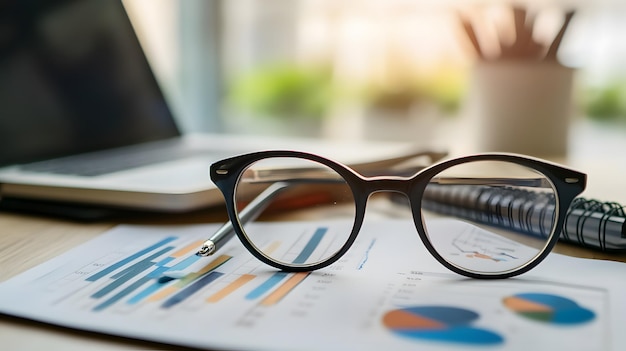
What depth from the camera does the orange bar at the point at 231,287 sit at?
0.41m

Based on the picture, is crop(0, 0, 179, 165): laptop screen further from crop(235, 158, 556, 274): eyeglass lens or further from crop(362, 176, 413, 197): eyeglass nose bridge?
crop(362, 176, 413, 197): eyeglass nose bridge

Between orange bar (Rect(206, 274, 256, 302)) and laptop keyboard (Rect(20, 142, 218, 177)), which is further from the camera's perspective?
laptop keyboard (Rect(20, 142, 218, 177))

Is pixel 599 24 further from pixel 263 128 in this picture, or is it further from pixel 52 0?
pixel 52 0

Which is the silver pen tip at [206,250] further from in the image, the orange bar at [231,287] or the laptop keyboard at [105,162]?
the laptop keyboard at [105,162]

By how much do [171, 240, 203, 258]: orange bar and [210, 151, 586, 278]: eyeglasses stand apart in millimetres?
47

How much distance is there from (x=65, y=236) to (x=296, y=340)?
1.02ft

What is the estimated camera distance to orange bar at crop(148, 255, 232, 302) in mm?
410

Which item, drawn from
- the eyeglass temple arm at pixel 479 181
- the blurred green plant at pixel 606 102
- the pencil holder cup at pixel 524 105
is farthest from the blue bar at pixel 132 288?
the blurred green plant at pixel 606 102

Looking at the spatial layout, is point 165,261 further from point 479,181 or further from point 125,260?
point 479,181

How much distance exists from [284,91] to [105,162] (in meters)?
0.94

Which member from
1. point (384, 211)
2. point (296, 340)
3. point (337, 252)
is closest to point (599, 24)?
point (384, 211)

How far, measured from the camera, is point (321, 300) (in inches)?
16.0

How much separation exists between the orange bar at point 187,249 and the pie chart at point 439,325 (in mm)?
200

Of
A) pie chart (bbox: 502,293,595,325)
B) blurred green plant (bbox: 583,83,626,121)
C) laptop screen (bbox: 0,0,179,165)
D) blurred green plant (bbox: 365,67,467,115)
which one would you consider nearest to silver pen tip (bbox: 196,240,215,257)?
pie chart (bbox: 502,293,595,325)
